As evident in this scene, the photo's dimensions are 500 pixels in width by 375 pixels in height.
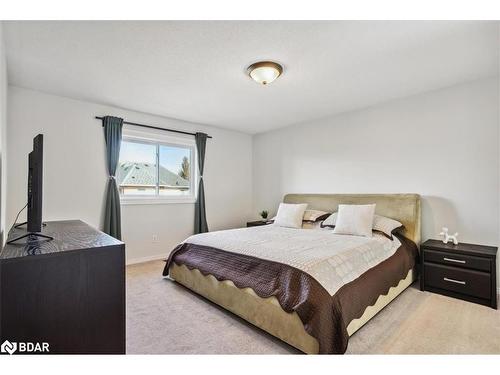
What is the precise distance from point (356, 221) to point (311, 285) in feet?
5.33

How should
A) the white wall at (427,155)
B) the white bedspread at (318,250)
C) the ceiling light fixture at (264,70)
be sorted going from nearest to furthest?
→ the white bedspread at (318,250), the ceiling light fixture at (264,70), the white wall at (427,155)

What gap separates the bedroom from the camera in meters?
1.66

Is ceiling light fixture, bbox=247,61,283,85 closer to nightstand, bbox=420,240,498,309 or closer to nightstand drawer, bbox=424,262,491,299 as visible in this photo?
nightstand, bbox=420,240,498,309

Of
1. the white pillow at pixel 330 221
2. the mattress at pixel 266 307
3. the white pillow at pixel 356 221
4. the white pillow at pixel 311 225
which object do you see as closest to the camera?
the mattress at pixel 266 307

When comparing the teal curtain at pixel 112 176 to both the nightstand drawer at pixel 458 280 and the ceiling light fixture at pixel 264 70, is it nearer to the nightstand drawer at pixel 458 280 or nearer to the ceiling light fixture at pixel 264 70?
the ceiling light fixture at pixel 264 70

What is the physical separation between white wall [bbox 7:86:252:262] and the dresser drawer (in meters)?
3.45

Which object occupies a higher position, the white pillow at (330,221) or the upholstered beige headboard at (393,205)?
the upholstered beige headboard at (393,205)

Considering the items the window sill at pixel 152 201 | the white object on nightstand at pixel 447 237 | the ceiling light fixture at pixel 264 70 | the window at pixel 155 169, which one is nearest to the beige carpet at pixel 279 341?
the white object on nightstand at pixel 447 237

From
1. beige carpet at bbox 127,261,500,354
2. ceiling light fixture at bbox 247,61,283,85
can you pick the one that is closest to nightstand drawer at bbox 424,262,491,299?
beige carpet at bbox 127,261,500,354

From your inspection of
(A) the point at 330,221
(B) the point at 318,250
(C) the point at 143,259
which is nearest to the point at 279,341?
(B) the point at 318,250

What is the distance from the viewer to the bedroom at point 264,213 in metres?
1.66

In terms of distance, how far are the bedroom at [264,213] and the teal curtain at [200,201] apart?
0.08 ft

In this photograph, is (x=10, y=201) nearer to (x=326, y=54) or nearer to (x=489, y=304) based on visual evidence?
(x=326, y=54)
